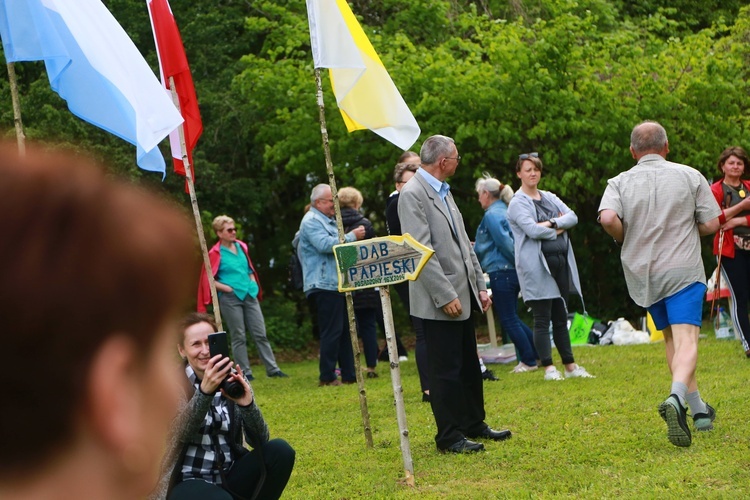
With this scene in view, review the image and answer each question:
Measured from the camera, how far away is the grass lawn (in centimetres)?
611

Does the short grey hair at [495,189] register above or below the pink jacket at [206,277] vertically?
above

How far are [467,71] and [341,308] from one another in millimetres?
6393

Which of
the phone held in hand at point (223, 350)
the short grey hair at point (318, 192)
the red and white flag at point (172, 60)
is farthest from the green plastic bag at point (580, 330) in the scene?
the phone held in hand at point (223, 350)

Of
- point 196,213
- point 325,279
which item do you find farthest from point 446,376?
point 325,279

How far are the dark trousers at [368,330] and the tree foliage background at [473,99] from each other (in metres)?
5.06

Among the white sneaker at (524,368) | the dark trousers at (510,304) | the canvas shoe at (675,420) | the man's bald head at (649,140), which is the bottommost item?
the white sneaker at (524,368)

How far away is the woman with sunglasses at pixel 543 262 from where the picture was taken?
1045 cm

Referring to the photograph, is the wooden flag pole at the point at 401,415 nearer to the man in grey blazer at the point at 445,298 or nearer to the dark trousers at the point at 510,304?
the man in grey blazer at the point at 445,298

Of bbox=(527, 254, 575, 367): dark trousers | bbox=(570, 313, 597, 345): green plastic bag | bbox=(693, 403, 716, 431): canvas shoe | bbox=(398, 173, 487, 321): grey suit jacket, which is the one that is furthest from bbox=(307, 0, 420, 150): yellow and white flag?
bbox=(570, 313, 597, 345): green plastic bag

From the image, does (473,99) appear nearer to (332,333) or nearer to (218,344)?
(332,333)

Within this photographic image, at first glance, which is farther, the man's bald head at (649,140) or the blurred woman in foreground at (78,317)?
the man's bald head at (649,140)

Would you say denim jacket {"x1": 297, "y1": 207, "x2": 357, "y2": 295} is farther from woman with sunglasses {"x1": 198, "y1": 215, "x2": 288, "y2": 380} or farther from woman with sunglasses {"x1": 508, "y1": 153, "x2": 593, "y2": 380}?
woman with sunglasses {"x1": 508, "y1": 153, "x2": 593, "y2": 380}

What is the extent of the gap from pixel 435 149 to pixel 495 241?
4441mm

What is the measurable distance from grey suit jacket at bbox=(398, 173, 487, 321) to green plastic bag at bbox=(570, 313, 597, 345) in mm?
8273
